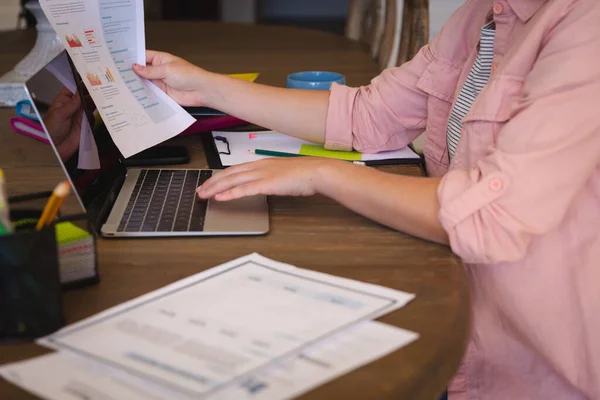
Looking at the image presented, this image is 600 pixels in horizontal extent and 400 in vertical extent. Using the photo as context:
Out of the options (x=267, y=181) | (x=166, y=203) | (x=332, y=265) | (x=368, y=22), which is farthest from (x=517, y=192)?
(x=368, y=22)

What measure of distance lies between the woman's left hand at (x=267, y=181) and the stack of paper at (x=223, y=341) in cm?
22

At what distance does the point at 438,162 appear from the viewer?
1316mm

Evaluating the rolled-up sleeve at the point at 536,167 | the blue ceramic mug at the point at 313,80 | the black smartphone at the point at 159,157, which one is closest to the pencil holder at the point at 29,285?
the rolled-up sleeve at the point at 536,167

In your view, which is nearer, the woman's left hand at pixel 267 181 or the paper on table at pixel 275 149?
the woman's left hand at pixel 267 181

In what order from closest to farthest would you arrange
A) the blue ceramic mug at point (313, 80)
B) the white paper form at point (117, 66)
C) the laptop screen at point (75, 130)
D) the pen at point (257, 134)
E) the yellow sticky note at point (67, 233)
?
1. the yellow sticky note at point (67, 233)
2. the laptop screen at point (75, 130)
3. the white paper form at point (117, 66)
4. the pen at point (257, 134)
5. the blue ceramic mug at point (313, 80)

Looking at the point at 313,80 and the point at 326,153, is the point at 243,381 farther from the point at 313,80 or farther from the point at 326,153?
the point at 313,80

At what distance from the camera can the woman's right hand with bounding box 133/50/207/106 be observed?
51.5 inches

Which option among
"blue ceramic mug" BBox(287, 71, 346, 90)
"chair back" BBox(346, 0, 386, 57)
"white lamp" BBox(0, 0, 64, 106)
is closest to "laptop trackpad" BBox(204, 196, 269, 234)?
"blue ceramic mug" BBox(287, 71, 346, 90)

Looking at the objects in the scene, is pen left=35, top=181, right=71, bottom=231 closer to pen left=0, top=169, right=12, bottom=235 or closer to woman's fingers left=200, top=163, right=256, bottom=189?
pen left=0, top=169, right=12, bottom=235

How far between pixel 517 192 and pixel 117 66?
0.69 m

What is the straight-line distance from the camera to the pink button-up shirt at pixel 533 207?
0.87m

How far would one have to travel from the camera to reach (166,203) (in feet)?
3.55

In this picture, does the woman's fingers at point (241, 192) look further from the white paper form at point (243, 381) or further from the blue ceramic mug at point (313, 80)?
the blue ceramic mug at point (313, 80)

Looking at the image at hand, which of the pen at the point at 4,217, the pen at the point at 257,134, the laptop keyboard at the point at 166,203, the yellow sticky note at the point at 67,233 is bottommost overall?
the laptop keyboard at the point at 166,203
